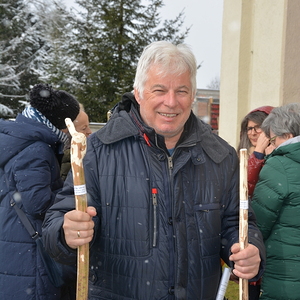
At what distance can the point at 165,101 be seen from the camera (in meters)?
2.06

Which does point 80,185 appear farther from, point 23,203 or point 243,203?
point 23,203

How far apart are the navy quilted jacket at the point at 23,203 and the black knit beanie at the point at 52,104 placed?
209 mm

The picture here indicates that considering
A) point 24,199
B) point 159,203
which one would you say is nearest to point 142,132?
point 159,203

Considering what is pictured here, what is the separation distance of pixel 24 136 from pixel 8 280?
931 mm

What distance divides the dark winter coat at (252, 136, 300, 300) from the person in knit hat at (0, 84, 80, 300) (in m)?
1.30

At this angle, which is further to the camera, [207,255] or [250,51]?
[250,51]

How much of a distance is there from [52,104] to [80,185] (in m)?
1.36

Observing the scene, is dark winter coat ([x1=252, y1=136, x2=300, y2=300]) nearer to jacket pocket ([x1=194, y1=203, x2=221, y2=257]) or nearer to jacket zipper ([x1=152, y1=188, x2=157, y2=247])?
jacket pocket ([x1=194, y1=203, x2=221, y2=257])

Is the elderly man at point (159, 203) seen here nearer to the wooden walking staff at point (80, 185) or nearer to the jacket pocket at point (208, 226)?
the jacket pocket at point (208, 226)

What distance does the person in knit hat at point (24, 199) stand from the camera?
247cm

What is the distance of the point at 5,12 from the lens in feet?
61.1

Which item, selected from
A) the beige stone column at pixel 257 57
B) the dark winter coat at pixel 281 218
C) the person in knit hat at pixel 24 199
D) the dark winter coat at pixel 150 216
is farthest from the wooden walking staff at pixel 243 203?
the beige stone column at pixel 257 57

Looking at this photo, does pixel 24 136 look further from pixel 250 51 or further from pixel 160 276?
pixel 250 51

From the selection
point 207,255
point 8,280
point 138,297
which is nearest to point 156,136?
point 207,255
